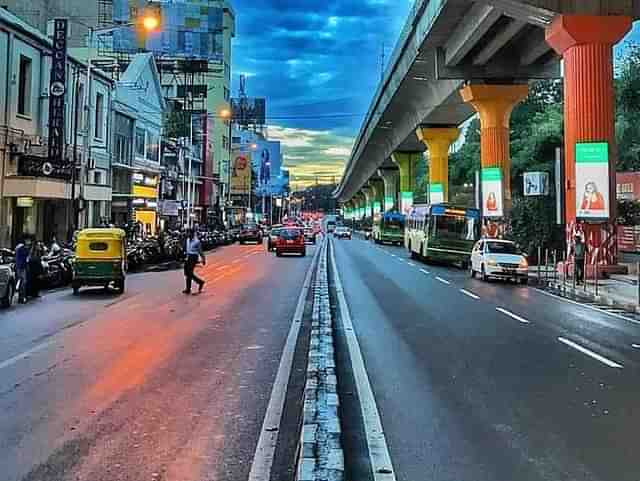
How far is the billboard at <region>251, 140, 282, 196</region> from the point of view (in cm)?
14245

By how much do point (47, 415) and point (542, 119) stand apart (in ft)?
200

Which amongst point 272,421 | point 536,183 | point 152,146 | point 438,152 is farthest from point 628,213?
point 272,421

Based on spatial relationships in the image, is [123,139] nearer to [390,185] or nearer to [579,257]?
[579,257]

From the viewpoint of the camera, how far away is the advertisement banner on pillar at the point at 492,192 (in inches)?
1583

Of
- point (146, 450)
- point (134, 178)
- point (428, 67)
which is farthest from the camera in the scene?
point (134, 178)

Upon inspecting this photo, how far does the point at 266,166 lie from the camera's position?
146 m

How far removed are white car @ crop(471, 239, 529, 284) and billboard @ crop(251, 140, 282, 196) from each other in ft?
355

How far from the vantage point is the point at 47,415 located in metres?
7.61

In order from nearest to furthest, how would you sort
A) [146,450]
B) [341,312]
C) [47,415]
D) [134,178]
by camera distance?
[146,450] < [47,415] < [341,312] < [134,178]

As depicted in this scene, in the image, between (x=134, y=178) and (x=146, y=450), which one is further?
(x=134, y=178)

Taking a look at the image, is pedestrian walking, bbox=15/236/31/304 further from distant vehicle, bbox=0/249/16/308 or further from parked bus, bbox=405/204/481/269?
parked bus, bbox=405/204/481/269

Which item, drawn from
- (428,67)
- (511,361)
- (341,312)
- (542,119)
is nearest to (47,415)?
(511,361)

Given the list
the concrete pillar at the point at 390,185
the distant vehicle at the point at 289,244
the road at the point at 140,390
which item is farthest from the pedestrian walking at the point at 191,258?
the concrete pillar at the point at 390,185

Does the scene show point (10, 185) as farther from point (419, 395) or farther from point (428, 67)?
point (419, 395)
